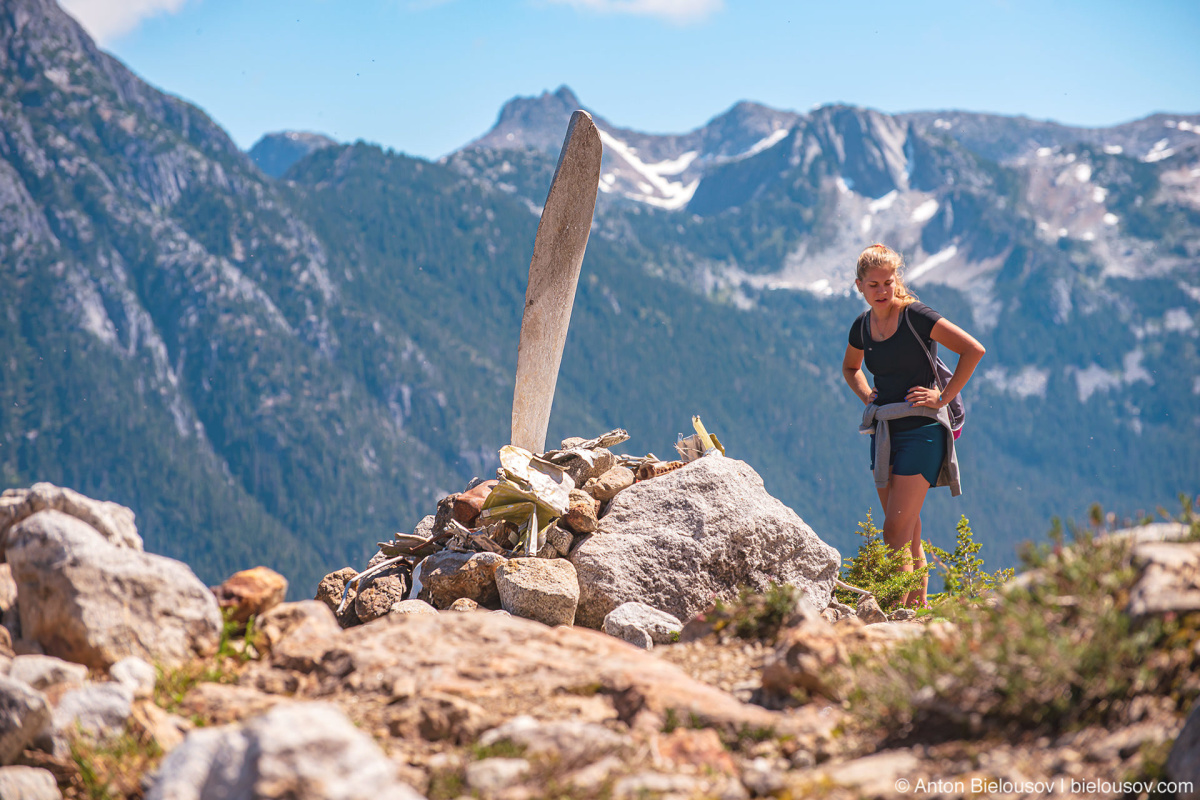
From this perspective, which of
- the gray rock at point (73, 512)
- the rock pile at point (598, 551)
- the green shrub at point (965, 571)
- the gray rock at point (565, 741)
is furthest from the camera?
the green shrub at point (965, 571)

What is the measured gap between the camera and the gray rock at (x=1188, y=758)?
10.3 ft

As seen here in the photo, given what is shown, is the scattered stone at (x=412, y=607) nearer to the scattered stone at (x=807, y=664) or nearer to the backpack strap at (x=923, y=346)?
the scattered stone at (x=807, y=664)

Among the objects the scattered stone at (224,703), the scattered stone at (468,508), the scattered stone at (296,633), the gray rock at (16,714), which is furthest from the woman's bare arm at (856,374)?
the gray rock at (16,714)

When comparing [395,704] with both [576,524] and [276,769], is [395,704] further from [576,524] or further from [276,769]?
[576,524]

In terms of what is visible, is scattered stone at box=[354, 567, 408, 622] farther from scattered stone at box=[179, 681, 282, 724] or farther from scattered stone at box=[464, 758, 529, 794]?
scattered stone at box=[464, 758, 529, 794]

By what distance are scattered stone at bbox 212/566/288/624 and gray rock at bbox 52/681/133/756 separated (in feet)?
Answer: 4.27

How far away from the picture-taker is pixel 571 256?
35.8 feet

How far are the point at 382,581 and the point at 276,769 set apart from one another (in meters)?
5.70

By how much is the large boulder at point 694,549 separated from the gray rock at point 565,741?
13.6 ft

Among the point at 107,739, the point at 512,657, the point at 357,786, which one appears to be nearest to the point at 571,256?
the point at 512,657

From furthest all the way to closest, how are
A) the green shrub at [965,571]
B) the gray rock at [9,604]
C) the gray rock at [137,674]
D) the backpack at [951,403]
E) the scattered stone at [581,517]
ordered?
1. the scattered stone at [581,517]
2. the green shrub at [965,571]
3. the backpack at [951,403]
4. the gray rock at [9,604]
5. the gray rock at [137,674]

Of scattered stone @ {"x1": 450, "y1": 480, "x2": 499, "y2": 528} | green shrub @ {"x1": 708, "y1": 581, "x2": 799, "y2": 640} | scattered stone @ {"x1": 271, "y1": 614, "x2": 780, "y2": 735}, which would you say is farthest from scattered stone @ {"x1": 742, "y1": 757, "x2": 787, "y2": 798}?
scattered stone @ {"x1": 450, "y1": 480, "x2": 499, "y2": 528}

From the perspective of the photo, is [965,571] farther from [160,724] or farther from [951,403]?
[160,724]

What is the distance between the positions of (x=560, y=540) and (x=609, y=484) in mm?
977
